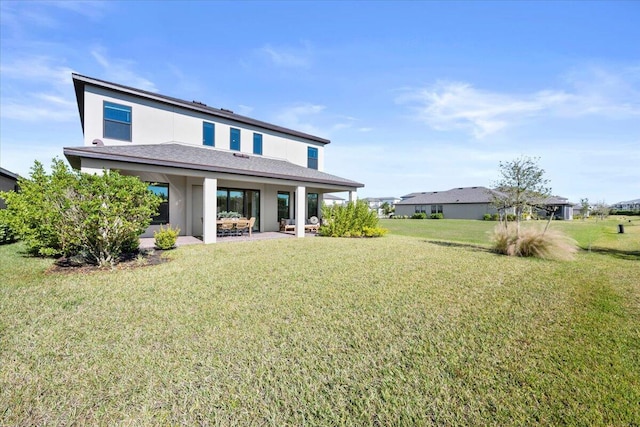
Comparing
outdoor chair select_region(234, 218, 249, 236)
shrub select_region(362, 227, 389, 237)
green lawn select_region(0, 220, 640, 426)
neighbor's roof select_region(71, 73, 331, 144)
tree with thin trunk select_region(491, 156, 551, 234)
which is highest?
neighbor's roof select_region(71, 73, 331, 144)

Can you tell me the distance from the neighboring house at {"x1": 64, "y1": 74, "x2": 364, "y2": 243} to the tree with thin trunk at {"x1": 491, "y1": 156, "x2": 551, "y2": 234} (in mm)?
8121

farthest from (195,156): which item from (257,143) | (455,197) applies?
(455,197)

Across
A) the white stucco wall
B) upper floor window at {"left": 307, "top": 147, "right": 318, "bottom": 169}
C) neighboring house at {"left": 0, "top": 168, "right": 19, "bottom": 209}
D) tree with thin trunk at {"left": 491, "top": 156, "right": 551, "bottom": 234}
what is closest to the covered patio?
the white stucco wall

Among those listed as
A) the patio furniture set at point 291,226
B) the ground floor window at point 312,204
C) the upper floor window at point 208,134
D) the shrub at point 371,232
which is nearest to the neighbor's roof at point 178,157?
the upper floor window at point 208,134

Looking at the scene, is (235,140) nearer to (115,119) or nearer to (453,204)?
(115,119)

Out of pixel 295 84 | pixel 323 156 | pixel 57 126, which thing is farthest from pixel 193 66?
pixel 323 156

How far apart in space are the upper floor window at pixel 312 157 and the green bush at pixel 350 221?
5.91 m

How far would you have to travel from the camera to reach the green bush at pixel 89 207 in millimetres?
6871

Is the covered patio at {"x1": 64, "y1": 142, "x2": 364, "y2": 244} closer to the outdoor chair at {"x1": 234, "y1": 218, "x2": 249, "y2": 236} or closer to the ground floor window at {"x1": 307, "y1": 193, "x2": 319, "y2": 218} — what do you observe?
the ground floor window at {"x1": 307, "y1": 193, "x2": 319, "y2": 218}

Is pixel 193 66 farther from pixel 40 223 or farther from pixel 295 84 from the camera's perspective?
pixel 40 223

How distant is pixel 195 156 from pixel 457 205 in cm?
4455

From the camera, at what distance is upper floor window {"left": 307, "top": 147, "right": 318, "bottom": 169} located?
2027 centimetres

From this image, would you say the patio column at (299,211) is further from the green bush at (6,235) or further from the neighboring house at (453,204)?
the neighboring house at (453,204)

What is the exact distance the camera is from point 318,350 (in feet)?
11.0
